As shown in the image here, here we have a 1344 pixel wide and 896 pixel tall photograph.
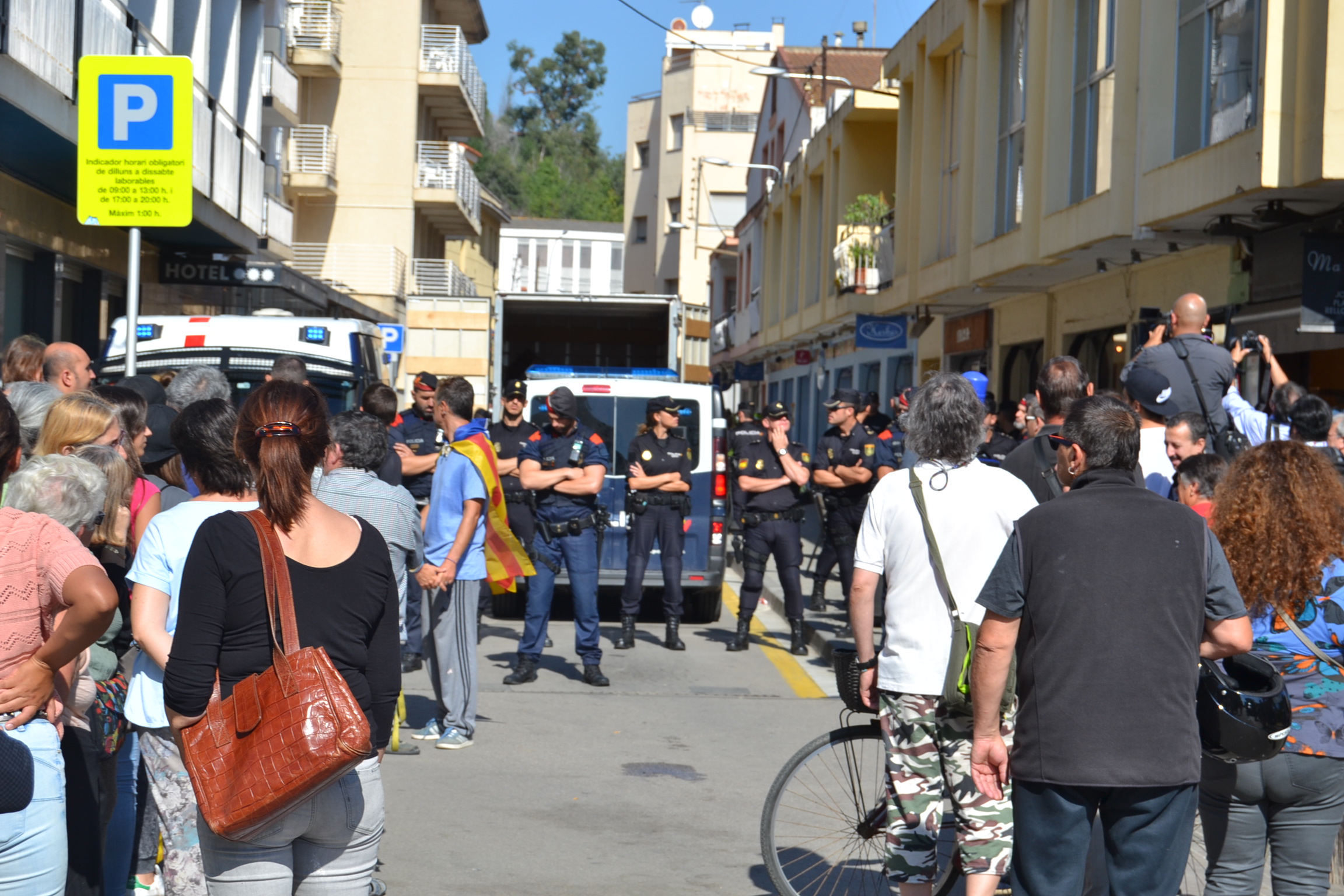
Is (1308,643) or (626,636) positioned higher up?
(1308,643)

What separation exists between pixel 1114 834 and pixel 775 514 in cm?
758

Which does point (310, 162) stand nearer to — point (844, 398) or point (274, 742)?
point (844, 398)

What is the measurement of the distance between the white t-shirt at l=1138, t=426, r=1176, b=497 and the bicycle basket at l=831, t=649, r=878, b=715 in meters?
1.93

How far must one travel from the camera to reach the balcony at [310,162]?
35625mm

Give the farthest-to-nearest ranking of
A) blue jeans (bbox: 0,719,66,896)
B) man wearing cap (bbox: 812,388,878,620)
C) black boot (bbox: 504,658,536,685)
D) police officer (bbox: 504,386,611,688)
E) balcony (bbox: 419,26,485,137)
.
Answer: balcony (bbox: 419,26,485,137)
man wearing cap (bbox: 812,388,878,620)
black boot (bbox: 504,658,536,685)
police officer (bbox: 504,386,611,688)
blue jeans (bbox: 0,719,66,896)

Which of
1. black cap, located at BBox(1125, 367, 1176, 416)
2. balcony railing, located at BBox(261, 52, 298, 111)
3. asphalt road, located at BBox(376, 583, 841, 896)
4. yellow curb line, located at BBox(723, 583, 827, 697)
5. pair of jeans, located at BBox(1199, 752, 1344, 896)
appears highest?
balcony railing, located at BBox(261, 52, 298, 111)

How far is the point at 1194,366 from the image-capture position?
6.71 m

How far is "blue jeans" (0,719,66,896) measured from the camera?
317cm

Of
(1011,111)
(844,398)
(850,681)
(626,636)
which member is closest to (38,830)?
(850,681)

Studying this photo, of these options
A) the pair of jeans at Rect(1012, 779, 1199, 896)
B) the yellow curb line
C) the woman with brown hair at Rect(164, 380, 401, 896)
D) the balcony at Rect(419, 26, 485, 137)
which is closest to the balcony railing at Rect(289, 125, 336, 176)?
the balcony at Rect(419, 26, 485, 137)

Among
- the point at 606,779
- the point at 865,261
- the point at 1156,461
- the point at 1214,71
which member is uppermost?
the point at 1214,71

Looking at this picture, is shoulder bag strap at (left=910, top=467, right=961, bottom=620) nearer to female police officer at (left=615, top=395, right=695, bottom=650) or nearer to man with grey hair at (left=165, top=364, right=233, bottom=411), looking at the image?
man with grey hair at (left=165, top=364, right=233, bottom=411)

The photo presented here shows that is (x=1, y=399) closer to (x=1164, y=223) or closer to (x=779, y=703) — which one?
(x=779, y=703)

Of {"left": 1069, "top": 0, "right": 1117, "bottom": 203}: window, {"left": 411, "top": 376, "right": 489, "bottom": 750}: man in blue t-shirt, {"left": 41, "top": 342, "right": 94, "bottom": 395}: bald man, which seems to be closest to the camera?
{"left": 41, "top": 342, "right": 94, "bottom": 395}: bald man
